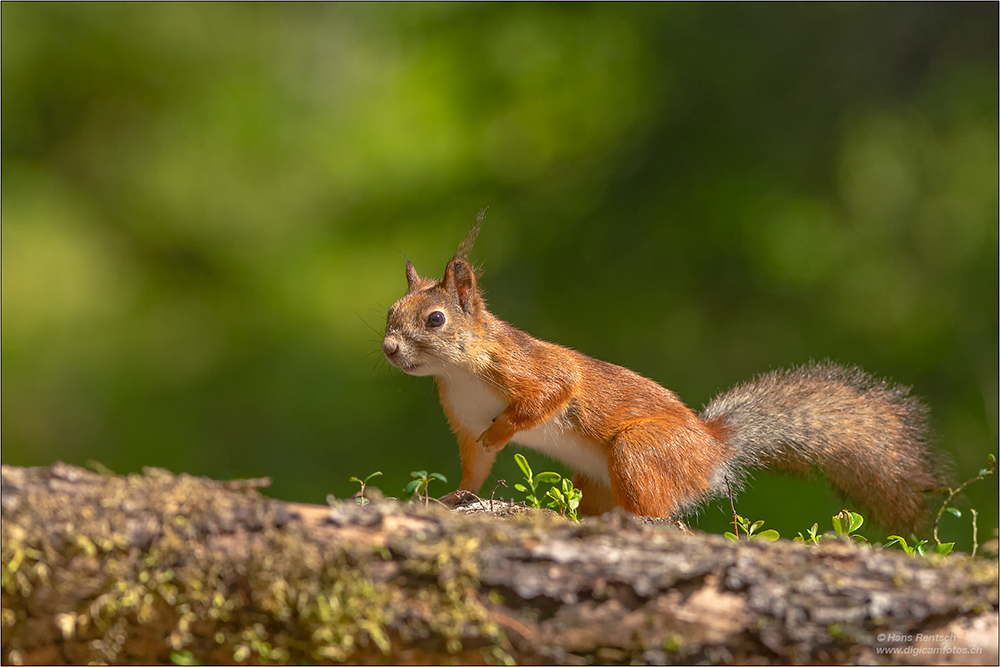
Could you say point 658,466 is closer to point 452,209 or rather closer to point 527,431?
point 527,431

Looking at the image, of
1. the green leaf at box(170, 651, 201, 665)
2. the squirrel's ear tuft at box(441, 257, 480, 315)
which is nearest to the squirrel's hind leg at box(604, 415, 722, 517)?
the squirrel's ear tuft at box(441, 257, 480, 315)

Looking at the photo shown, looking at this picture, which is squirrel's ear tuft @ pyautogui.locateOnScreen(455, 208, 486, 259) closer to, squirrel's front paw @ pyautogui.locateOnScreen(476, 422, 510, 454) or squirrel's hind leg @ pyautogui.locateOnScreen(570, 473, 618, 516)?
squirrel's front paw @ pyautogui.locateOnScreen(476, 422, 510, 454)

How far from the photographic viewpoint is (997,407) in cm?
537

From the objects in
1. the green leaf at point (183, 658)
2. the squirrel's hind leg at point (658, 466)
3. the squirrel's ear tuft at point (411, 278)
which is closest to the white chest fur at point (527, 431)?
the squirrel's hind leg at point (658, 466)

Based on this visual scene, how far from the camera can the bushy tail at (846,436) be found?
3154 millimetres

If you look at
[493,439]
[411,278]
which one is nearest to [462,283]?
[411,278]

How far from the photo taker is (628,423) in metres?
3.05

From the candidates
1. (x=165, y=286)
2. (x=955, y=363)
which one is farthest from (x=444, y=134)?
(x=955, y=363)

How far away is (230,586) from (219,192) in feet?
19.9

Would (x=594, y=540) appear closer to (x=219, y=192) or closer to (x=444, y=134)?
(x=444, y=134)

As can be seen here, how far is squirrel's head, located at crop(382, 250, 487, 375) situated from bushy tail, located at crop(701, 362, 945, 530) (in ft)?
3.22

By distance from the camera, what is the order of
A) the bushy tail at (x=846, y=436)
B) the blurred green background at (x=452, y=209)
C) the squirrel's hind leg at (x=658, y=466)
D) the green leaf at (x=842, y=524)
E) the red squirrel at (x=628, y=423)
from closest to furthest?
the green leaf at (x=842, y=524) → the squirrel's hind leg at (x=658, y=466) → the red squirrel at (x=628, y=423) → the bushy tail at (x=846, y=436) → the blurred green background at (x=452, y=209)

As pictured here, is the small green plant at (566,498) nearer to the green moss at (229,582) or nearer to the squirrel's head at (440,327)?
the squirrel's head at (440,327)

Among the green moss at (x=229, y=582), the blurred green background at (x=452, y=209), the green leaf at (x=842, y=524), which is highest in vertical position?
the blurred green background at (x=452, y=209)
